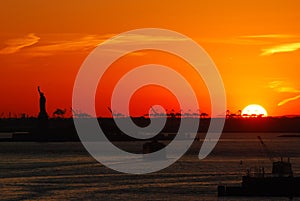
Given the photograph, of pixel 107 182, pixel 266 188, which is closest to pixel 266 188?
pixel 266 188

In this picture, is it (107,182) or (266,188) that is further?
(107,182)

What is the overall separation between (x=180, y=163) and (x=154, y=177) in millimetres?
41489

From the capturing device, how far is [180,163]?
6599 inches

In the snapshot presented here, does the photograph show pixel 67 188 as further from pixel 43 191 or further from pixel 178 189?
pixel 178 189

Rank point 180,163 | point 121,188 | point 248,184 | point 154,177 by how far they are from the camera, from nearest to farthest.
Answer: point 248,184
point 121,188
point 154,177
point 180,163

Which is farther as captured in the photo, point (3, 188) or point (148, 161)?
point (148, 161)

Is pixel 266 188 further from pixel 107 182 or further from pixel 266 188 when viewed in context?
pixel 107 182

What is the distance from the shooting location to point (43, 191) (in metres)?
103

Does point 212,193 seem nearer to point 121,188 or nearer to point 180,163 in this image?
point 121,188

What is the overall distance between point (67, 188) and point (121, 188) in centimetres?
687

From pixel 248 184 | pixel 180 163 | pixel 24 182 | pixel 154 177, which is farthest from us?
pixel 180 163

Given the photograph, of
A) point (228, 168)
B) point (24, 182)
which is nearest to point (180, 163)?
point (228, 168)

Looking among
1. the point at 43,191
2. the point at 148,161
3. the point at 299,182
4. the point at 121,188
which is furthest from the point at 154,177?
the point at 148,161

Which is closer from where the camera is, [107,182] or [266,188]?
[266,188]
